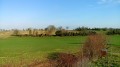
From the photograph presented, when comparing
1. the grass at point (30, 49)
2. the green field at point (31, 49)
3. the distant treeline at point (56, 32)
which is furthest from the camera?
the distant treeline at point (56, 32)

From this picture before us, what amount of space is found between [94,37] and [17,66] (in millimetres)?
11275

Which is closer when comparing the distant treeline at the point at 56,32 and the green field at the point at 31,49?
the green field at the point at 31,49

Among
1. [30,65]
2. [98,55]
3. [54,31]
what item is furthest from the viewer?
[54,31]

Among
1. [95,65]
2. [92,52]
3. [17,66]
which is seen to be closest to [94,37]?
[92,52]

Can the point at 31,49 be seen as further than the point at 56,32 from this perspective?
No

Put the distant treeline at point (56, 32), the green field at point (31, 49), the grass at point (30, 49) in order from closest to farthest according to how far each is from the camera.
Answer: the green field at point (31, 49), the grass at point (30, 49), the distant treeline at point (56, 32)

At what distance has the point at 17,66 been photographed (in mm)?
23547

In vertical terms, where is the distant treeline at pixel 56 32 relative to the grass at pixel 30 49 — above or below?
above

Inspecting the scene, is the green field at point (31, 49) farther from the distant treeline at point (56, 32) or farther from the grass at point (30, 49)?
the distant treeline at point (56, 32)

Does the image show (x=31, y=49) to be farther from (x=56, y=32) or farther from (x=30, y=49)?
(x=56, y=32)

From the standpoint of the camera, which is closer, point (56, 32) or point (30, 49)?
point (30, 49)

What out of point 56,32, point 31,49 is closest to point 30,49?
point 31,49

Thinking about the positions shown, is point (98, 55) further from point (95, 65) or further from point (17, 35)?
point (17, 35)

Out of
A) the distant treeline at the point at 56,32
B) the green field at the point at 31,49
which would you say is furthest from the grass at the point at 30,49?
the distant treeline at the point at 56,32
